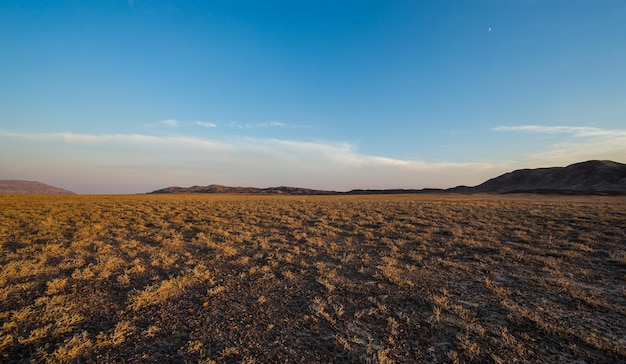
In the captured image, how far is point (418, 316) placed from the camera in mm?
6023

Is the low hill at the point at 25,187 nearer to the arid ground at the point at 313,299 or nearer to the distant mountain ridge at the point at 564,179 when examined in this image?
the arid ground at the point at 313,299

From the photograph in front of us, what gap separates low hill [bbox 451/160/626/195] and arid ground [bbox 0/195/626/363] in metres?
94.9

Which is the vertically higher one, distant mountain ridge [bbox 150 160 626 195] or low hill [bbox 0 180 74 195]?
distant mountain ridge [bbox 150 160 626 195]

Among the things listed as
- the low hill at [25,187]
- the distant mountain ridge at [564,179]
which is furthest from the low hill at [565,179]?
the low hill at [25,187]

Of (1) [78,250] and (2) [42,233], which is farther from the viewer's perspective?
(2) [42,233]

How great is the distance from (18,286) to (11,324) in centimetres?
293

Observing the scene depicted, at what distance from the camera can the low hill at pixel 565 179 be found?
9206cm

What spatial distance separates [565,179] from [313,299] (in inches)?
5590

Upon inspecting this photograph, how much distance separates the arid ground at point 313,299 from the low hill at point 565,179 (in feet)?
311

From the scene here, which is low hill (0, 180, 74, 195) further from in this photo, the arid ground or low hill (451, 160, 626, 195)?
low hill (451, 160, 626, 195)

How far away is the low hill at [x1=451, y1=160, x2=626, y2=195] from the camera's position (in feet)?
302

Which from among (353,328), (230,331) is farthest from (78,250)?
(353,328)

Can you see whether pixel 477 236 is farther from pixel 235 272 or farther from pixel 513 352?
pixel 235 272

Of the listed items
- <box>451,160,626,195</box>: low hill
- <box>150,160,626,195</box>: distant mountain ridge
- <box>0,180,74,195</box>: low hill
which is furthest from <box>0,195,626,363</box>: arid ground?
<box>0,180,74,195</box>: low hill
